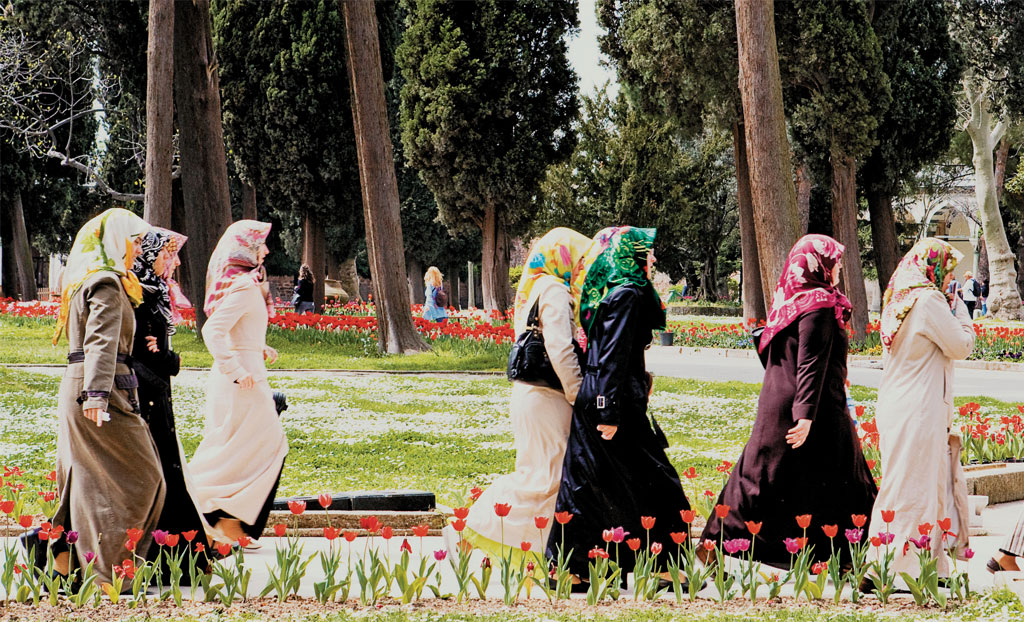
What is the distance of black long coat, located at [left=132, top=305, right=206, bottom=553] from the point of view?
17.3 ft

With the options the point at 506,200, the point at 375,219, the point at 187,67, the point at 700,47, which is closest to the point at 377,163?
the point at 375,219

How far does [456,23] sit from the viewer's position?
27.8 metres

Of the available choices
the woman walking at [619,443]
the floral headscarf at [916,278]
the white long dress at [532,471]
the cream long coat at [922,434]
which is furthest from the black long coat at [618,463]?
the floral headscarf at [916,278]

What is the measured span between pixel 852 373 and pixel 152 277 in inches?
553

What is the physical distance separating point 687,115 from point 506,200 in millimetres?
6852

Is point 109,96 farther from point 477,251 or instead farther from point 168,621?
point 168,621

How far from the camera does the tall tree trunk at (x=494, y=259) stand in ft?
92.8

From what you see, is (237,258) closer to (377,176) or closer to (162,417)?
(162,417)

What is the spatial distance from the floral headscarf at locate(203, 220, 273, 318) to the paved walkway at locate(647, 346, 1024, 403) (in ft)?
34.6

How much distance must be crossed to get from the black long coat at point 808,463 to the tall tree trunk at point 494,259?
22.7 meters

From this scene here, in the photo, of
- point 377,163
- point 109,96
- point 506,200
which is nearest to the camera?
point 377,163

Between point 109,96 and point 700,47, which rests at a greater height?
point 109,96

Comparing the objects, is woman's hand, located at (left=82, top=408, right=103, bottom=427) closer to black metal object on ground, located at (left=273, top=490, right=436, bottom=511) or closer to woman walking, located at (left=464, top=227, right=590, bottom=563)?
woman walking, located at (left=464, top=227, right=590, bottom=563)

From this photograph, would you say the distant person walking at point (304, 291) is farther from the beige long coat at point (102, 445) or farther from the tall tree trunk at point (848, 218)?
the beige long coat at point (102, 445)
